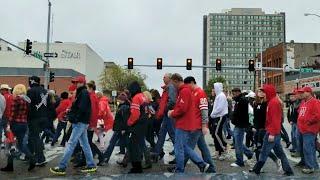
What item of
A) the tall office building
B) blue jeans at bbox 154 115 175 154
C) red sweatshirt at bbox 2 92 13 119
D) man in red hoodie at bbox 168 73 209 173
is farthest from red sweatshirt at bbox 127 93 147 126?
the tall office building

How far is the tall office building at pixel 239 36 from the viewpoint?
164 meters

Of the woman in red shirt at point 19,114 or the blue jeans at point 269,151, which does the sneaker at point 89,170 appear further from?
the blue jeans at point 269,151

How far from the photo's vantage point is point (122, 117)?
10.3 meters

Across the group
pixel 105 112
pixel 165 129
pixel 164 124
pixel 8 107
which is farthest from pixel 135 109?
pixel 105 112

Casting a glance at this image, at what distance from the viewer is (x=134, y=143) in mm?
9531

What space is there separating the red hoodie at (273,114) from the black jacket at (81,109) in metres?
3.16

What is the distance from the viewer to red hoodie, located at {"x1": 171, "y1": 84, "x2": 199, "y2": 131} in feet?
29.9

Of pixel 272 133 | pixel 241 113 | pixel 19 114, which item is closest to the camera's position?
pixel 272 133

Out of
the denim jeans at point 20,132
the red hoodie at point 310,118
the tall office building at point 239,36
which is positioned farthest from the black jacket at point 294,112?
the tall office building at point 239,36

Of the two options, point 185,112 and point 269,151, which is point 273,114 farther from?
point 185,112

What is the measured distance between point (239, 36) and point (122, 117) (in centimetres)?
16507

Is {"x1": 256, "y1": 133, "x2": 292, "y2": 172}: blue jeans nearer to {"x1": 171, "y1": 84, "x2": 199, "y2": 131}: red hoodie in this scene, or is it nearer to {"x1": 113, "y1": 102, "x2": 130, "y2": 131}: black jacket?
{"x1": 171, "y1": 84, "x2": 199, "y2": 131}: red hoodie

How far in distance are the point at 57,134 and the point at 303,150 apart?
7.52 m

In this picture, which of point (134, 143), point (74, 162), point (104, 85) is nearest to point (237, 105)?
point (134, 143)
